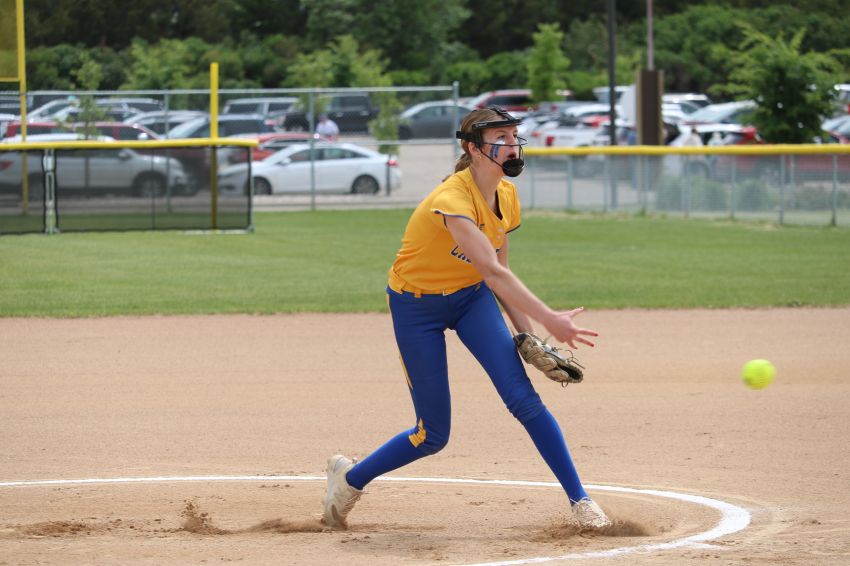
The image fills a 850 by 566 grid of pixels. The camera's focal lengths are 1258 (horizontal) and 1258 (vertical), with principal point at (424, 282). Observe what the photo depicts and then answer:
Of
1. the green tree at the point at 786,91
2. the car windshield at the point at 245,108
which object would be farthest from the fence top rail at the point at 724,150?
the car windshield at the point at 245,108

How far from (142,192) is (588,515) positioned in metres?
16.9

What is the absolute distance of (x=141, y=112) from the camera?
2905 centimetres

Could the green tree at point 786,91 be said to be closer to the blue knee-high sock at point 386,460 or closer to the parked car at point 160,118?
the parked car at point 160,118

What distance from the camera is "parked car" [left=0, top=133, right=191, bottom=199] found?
2097 centimetres

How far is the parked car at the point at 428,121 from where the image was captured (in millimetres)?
30125

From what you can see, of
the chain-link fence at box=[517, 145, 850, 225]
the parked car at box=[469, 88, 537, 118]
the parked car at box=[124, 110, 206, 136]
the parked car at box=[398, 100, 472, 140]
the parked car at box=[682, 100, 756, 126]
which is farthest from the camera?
the parked car at box=[469, 88, 537, 118]

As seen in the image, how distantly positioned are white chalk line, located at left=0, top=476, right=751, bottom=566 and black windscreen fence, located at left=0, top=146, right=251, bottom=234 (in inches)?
575

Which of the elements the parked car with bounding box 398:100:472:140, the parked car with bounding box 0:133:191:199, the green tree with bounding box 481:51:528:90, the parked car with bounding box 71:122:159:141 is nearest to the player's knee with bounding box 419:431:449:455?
the parked car with bounding box 0:133:191:199

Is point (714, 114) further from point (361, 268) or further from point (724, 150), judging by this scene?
point (361, 268)

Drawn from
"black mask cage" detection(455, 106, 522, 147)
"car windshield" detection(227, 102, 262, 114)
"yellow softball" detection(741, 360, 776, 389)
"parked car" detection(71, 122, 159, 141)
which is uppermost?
"car windshield" detection(227, 102, 262, 114)

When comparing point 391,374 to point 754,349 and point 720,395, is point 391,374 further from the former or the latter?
point 754,349

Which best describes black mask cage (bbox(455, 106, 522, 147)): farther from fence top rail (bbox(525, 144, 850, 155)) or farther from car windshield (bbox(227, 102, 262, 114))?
car windshield (bbox(227, 102, 262, 114))

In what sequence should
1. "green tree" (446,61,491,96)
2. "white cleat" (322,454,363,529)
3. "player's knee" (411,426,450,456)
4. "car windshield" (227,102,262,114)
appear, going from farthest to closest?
"green tree" (446,61,491,96) → "car windshield" (227,102,262,114) → "white cleat" (322,454,363,529) → "player's knee" (411,426,450,456)

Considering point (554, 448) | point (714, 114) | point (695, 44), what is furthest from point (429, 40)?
point (554, 448)
